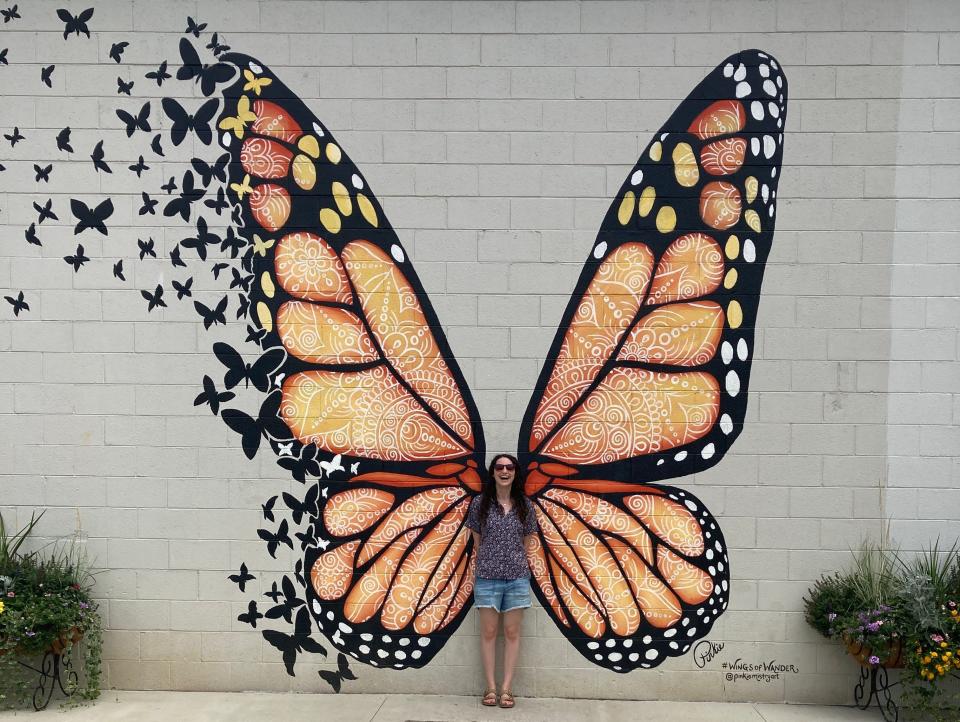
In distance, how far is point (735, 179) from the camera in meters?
4.89

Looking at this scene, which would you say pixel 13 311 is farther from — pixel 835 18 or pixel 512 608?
pixel 835 18

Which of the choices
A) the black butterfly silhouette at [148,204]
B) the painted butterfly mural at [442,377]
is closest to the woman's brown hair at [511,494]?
the painted butterfly mural at [442,377]

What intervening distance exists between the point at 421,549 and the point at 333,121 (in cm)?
264

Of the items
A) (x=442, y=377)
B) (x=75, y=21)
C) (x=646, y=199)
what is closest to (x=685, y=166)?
(x=646, y=199)

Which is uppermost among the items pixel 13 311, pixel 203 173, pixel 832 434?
pixel 203 173

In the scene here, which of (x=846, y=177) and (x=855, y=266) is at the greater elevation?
(x=846, y=177)

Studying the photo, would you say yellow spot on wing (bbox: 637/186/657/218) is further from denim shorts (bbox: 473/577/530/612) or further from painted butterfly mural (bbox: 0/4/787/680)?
denim shorts (bbox: 473/577/530/612)

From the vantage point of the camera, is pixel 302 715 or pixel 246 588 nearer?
pixel 302 715

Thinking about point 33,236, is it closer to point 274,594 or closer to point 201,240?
point 201,240

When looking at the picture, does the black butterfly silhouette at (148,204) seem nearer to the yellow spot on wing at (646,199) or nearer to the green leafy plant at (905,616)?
the yellow spot on wing at (646,199)

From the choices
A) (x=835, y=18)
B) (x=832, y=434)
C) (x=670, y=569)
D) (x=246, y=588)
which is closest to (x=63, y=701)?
(x=246, y=588)

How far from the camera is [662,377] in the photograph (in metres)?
4.89

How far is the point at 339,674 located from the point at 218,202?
2.95m

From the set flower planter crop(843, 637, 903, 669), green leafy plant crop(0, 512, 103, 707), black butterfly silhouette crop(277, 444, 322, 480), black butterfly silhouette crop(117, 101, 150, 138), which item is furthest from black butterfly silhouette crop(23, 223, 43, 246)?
flower planter crop(843, 637, 903, 669)
